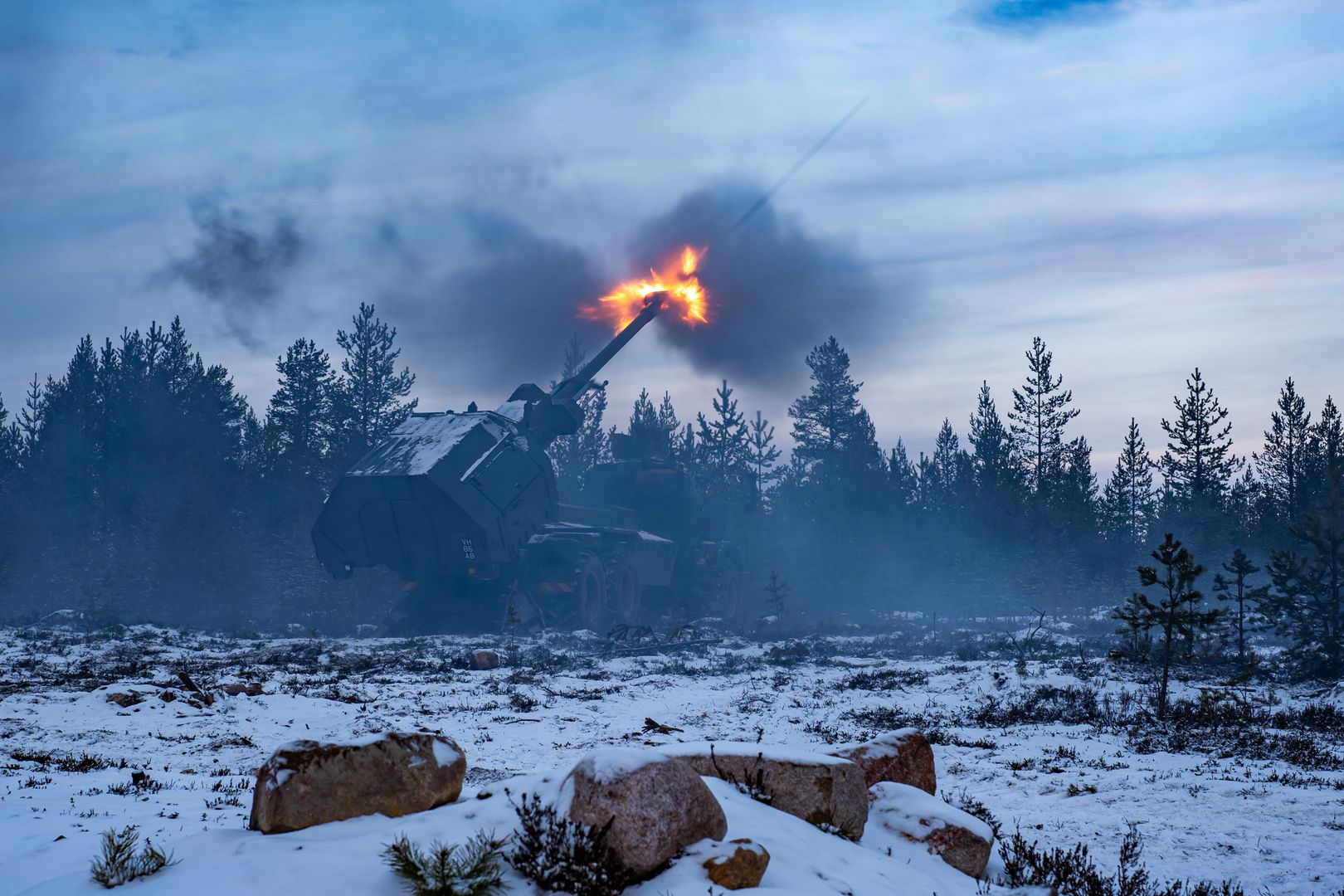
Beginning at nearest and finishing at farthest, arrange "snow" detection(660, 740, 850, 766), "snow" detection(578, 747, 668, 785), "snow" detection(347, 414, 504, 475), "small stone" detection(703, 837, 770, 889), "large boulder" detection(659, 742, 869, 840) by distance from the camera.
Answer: "small stone" detection(703, 837, 770, 889), "snow" detection(578, 747, 668, 785), "large boulder" detection(659, 742, 869, 840), "snow" detection(660, 740, 850, 766), "snow" detection(347, 414, 504, 475)

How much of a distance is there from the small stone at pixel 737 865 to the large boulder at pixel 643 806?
234 mm

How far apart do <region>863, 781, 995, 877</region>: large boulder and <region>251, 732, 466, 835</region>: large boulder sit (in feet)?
9.32

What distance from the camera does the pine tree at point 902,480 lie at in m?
50.9

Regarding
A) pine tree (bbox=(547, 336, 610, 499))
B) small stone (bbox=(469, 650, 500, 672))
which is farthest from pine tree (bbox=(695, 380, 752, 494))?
small stone (bbox=(469, 650, 500, 672))

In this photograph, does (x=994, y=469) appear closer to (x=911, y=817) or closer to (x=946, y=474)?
(x=946, y=474)

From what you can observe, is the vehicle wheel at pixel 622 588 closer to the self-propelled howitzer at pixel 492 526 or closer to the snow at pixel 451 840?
the self-propelled howitzer at pixel 492 526

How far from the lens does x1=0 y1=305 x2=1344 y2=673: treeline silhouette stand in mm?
37844

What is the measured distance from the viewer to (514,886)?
4793 millimetres

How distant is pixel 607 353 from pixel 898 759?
18677 mm

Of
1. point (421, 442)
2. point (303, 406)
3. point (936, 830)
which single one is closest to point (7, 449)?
point (303, 406)

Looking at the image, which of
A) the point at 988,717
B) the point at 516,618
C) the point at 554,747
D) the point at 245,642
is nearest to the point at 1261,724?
the point at 988,717

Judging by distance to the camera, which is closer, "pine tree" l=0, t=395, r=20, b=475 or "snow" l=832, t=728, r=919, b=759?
"snow" l=832, t=728, r=919, b=759

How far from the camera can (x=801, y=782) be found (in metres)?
6.13

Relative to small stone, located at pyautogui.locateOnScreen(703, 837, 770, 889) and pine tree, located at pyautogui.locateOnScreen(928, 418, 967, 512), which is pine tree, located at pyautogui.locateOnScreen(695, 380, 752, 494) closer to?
pine tree, located at pyautogui.locateOnScreen(928, 418, 967, 512)
